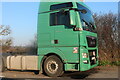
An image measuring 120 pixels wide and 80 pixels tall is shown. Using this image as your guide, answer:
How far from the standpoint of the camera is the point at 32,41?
30.4ft

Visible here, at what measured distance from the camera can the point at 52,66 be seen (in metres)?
7.98

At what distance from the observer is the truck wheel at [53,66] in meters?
7.73

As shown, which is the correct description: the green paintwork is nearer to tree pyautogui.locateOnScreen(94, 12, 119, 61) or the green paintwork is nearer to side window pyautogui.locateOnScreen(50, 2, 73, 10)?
side window pyautogui.locateOnScreen(50, 2, 73, 10)

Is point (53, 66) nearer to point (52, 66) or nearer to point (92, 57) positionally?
point (52, 66)

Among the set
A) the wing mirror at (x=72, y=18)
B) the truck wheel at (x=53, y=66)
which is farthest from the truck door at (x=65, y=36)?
the truck wheel at (x=53, y=66)

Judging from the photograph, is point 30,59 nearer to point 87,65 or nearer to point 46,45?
point 46,45

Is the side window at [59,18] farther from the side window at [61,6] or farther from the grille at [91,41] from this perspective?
the grille at [91,41]

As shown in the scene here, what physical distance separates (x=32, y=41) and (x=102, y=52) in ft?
19.3

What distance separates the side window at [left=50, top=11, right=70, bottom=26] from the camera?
7.62 m

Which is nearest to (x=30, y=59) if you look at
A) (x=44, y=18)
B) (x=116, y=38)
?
(x=44, y=18)

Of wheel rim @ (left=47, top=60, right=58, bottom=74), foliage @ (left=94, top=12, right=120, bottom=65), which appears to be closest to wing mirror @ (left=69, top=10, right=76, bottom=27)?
wheel rim @ (left=47, top=60, right=58, bottom=74)

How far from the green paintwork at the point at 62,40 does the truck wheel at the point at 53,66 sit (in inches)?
10.9

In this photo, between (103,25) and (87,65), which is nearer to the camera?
(87,65)

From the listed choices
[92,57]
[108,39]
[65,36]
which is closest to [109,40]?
[108,39]
